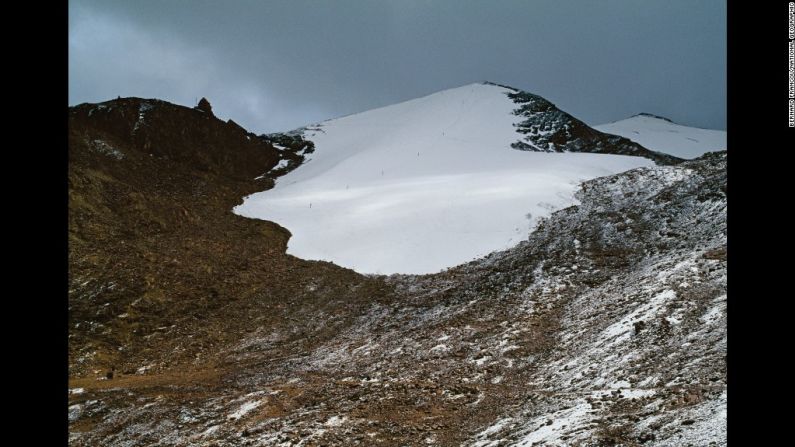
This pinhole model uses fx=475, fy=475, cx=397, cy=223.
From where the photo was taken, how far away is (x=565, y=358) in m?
14.0

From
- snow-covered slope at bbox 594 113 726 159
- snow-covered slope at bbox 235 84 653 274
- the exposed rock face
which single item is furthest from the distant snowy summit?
the exposed rock face

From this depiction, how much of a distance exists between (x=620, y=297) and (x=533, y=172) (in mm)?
19997

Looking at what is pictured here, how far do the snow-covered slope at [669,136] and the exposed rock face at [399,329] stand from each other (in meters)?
35.0

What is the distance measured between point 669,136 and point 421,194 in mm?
54158

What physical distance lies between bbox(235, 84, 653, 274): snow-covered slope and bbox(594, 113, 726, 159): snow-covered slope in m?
19.9

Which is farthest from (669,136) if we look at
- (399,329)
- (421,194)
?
(399,329)

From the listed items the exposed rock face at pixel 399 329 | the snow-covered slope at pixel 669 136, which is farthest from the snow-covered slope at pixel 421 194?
the snow-covered slope at pixel 669 136

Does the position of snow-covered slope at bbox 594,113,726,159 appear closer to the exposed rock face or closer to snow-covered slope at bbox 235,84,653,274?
snow-covered slope at bbox 235,84,653,274

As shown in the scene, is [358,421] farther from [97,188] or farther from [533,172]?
[533,172]

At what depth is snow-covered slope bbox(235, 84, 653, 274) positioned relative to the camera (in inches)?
1028

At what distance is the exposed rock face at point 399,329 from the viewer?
35.3 feet

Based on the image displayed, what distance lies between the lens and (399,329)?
18.6 meters
